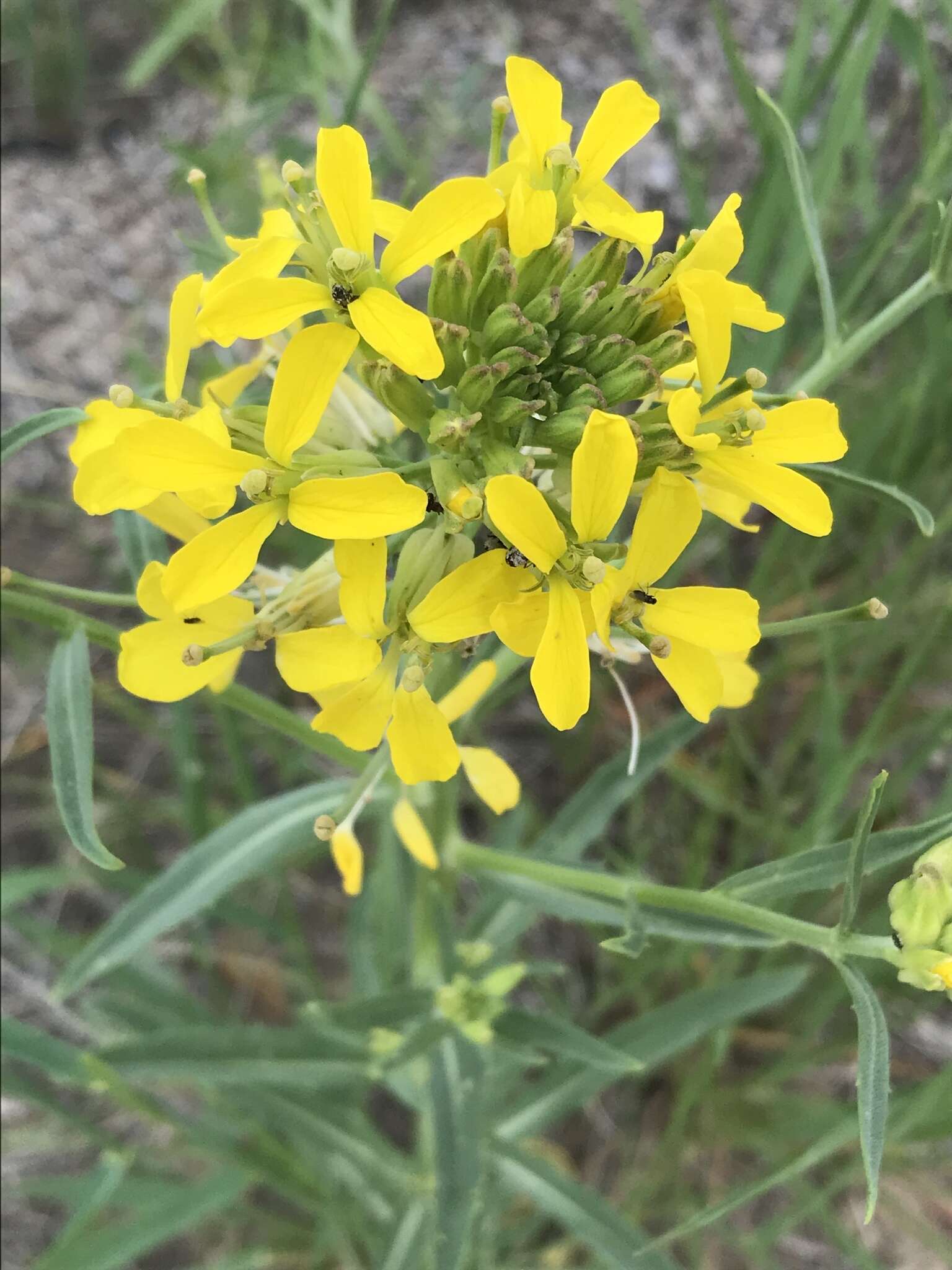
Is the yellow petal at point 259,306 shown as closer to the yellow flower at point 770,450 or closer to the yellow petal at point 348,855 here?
the yellow flower at point 770,450

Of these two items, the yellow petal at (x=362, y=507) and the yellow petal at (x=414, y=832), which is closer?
the yellow petal at (x=362, y=507)

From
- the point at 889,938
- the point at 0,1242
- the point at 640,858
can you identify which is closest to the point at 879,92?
the point at 640,858

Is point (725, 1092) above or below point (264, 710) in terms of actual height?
below

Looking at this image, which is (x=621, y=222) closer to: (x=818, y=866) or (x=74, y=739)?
(x=818, y=866)

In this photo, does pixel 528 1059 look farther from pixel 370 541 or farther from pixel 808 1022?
pixel 808 1022

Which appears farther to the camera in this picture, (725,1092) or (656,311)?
(725,1092)

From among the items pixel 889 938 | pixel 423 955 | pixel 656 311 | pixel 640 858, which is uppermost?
pixel 656 311

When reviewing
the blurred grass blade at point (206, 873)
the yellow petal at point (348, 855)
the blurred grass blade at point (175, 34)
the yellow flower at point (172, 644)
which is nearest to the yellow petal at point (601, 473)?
the yellow flower at point (172, 644)
